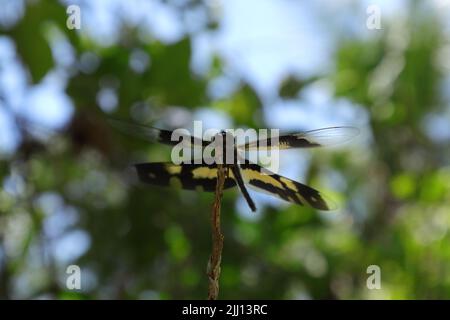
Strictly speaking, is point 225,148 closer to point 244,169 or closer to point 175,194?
point 244,169

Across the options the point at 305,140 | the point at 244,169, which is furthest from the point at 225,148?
the point at 305,140

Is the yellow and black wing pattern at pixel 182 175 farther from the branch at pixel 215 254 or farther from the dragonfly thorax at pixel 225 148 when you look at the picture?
the branch at pixel 215 254

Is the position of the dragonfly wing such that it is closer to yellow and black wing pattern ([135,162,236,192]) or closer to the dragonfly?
the dragonfly

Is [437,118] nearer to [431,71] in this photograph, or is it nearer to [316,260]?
[431,71]

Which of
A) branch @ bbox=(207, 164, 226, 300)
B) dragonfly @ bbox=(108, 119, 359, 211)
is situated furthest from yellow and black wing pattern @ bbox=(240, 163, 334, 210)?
branch @ bbox=(207, 164, 226, 300)

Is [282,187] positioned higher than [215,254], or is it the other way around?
[282,187]
